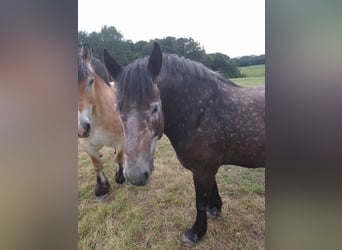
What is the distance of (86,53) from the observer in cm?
123

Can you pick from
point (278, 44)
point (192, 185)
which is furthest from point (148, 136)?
point (278, 44)

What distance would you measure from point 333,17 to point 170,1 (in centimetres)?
67

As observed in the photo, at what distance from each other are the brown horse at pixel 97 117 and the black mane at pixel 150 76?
124 mm

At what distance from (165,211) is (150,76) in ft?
1.91

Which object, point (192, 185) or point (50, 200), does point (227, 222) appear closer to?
point (192, 185)

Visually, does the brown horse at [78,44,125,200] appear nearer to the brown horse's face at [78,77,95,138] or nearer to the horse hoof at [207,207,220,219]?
the brown horse's face at [78,77,95,138]

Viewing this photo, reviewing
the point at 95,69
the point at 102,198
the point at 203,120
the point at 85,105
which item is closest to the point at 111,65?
the point at 95,69

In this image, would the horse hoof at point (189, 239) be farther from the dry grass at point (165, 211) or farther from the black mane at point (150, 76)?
the black mane at point (150, 76)

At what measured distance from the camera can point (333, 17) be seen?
116cm

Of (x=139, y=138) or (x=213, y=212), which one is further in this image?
(x=213, y=212)

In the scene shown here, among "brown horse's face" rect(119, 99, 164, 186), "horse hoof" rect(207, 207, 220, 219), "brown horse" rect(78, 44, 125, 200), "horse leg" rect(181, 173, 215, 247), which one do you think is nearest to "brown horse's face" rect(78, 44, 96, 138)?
"brown horse" rect(78, 44, 125, 200)

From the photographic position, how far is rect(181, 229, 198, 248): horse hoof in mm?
1210

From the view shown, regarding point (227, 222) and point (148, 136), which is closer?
point (148, 136)

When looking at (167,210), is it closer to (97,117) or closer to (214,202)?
(214,202)
